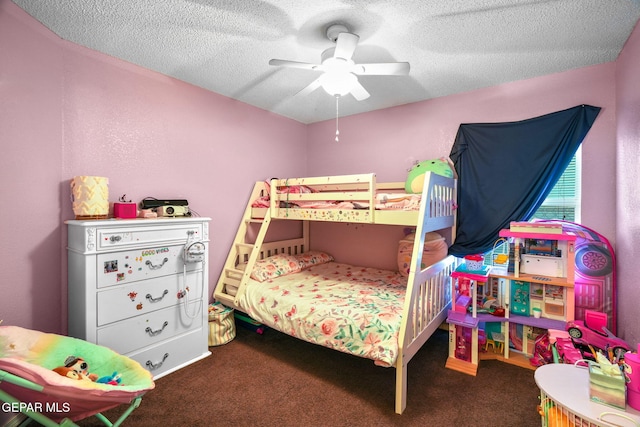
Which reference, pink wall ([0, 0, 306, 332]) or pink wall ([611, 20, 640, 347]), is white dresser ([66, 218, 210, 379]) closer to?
pink wall ([0, 0, 306, 332])

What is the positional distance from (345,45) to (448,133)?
6.24 feet

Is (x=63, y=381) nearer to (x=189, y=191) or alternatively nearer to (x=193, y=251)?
(x=193, y=251)

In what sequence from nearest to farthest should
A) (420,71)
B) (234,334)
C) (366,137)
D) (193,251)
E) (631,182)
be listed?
(631,182), (193,251), (420,71), (234,334), (366,137)

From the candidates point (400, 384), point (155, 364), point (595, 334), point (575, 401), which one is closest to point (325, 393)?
point (400, 384)

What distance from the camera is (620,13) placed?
1865 millimetres

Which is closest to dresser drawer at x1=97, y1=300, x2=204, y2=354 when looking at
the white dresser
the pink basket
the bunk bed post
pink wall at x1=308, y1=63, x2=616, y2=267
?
the white dresser

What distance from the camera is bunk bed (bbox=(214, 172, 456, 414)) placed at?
212 centimetres

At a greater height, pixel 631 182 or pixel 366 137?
pixel 366 137

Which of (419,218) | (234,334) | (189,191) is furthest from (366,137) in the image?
(234,334)

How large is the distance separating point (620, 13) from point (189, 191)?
3.60 meters

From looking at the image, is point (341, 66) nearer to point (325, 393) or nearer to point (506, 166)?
point (506, 166)

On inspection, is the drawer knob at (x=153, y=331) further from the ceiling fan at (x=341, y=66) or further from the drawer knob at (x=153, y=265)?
the ceiling fan at (x=341, y=66)

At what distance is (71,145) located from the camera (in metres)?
2.32

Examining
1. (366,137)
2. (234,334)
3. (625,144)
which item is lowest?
(234,334)
